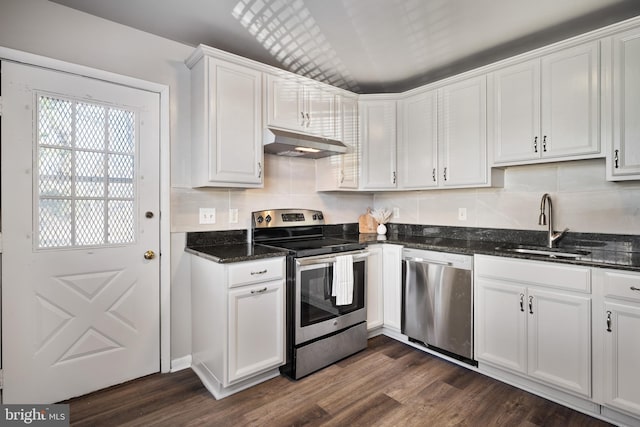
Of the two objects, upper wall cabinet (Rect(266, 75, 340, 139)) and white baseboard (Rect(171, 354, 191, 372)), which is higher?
upper wall cabinet (Rect(266, 75, 340, 139))

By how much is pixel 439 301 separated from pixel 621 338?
105 cm

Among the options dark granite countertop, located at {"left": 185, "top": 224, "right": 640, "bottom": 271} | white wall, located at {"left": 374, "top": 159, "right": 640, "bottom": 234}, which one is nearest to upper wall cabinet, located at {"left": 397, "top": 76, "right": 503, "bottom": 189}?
white wall, located at {"left": 374, "top": 159, "right": 640, "bottom": 234}

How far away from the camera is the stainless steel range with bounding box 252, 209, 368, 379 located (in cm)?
227

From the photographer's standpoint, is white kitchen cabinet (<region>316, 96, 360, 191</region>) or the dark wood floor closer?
the dark wood floor

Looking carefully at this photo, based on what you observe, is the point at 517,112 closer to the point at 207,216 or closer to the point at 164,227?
the point at 207,216

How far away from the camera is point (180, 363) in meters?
2.44

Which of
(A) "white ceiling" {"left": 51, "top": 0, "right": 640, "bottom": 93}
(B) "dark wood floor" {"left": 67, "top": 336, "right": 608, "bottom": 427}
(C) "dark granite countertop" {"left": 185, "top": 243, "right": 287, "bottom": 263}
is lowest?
(B) "dark wood floor" {"left": 67, "top": 336, "right": 608, "bottom": 427}

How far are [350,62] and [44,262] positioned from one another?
2633 millimetres

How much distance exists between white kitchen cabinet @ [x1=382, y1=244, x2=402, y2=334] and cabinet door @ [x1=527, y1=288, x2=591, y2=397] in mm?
1004

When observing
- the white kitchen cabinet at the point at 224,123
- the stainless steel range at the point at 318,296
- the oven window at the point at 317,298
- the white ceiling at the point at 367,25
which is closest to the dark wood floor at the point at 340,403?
the stainless steel range at the point at 318,296

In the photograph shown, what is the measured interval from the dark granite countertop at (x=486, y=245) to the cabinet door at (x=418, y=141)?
569 millimetres

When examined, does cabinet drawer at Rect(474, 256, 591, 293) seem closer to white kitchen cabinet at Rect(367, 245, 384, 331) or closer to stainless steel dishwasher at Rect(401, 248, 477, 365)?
stainless steel dishwasher at Rect(401, 248, 477, 365)

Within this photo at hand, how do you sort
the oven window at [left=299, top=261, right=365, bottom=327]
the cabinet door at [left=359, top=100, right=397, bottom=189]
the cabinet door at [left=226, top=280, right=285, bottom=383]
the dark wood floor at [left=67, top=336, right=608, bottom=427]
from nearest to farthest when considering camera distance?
1. the dark wood floor at [left=67, top=336, right=608, bottom=427]
2. the cabinet door at [left=226, top=280, right=285, bottom=383]
3. the oven window at [left=299, top=261, right=365, bottom=327]
4. the cabinet door at [left=359, top=100, right=397, bottom=189]

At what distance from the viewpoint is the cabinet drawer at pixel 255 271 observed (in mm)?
2029
